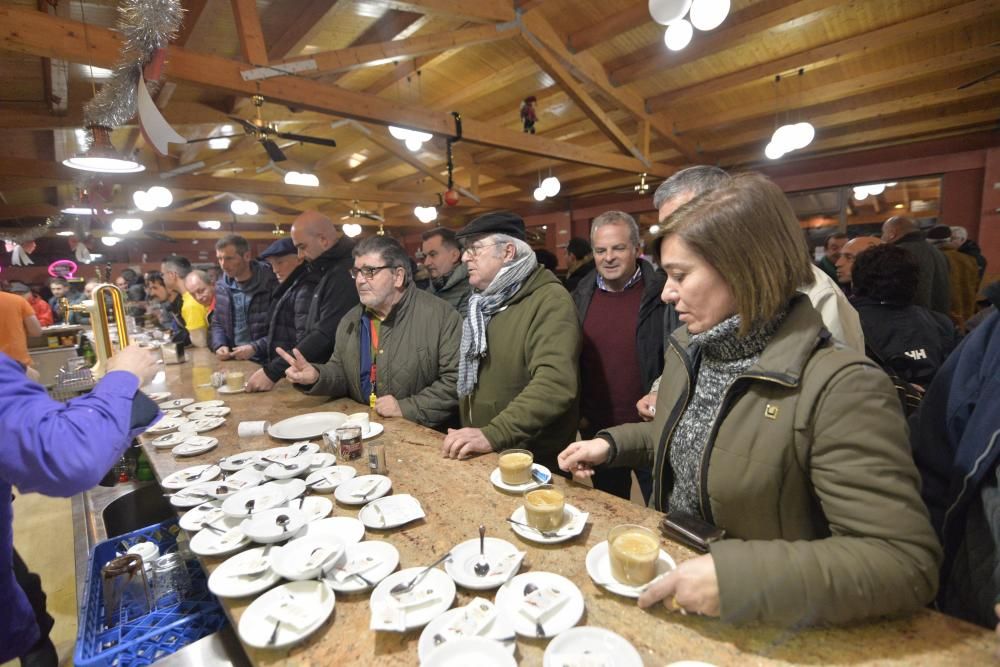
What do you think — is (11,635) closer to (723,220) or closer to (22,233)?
(723,220)

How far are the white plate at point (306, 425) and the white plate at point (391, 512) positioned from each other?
2.51ft

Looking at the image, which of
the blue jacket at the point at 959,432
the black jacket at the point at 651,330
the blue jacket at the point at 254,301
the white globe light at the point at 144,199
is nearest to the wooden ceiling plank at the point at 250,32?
the blue jacket at the point at 254,301

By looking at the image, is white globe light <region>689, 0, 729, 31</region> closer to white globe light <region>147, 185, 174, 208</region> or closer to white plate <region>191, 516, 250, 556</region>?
white plate <region>191, 516, 250, 556</region>

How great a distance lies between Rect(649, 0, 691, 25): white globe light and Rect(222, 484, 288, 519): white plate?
10.4 feet

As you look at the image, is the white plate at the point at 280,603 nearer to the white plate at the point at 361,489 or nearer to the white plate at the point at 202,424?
the white plate at the point at 361,489

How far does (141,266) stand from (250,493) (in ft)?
59.8

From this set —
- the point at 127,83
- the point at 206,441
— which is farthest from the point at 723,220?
the point at 127,83

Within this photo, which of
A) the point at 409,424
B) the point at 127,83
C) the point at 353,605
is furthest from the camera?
the point at 127,83

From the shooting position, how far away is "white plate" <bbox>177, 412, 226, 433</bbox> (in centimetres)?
205

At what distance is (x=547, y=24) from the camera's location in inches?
190

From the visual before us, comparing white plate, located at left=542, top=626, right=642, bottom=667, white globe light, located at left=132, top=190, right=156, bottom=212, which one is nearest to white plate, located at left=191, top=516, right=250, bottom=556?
white plate, located at left=542, top=626, right=642, bottom=667

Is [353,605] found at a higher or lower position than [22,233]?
lower

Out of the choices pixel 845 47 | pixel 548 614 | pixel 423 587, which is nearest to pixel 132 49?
pixel 423 587

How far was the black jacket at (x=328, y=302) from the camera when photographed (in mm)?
3059
